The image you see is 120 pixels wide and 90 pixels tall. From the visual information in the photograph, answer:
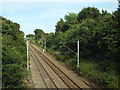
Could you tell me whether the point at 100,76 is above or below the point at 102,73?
below

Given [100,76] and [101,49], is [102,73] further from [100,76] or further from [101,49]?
[101,49]

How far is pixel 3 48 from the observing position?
10891 millimetres

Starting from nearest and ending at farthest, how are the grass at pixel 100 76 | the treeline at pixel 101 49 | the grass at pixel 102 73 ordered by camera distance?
the grass at pixel 100 76, the grass at pixel 102 73, the treeline at pixel 101 49

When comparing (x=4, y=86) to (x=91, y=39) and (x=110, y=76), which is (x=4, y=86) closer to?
(x=110, y=76)

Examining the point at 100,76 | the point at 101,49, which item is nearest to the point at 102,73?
the point at 100,76

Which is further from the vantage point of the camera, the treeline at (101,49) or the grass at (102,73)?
the treeline at (101,49)

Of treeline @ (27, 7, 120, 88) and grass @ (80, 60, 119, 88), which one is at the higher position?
treeline @ (27, 7, 120, 88)

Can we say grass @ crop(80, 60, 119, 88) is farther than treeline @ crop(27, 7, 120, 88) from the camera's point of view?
No

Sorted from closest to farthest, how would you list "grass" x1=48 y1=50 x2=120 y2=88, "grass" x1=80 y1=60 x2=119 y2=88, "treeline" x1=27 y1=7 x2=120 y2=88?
"grass" x1=80 y1=60 x2=119 y2=88 → "grass" x1=48 y1=50 x2=120 y2=88 → "treeline" x1=27 y1=7 x2=120 y2=88

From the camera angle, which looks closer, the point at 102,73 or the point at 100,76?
the point at 100,76

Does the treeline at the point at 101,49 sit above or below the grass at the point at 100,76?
above

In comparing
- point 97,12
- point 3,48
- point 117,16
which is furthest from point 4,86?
point 97,12

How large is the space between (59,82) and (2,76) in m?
7.57

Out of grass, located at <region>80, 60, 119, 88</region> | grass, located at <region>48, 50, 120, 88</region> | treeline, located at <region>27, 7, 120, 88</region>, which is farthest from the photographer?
treeline, located at <region>27, 7, 120, 88</region>
